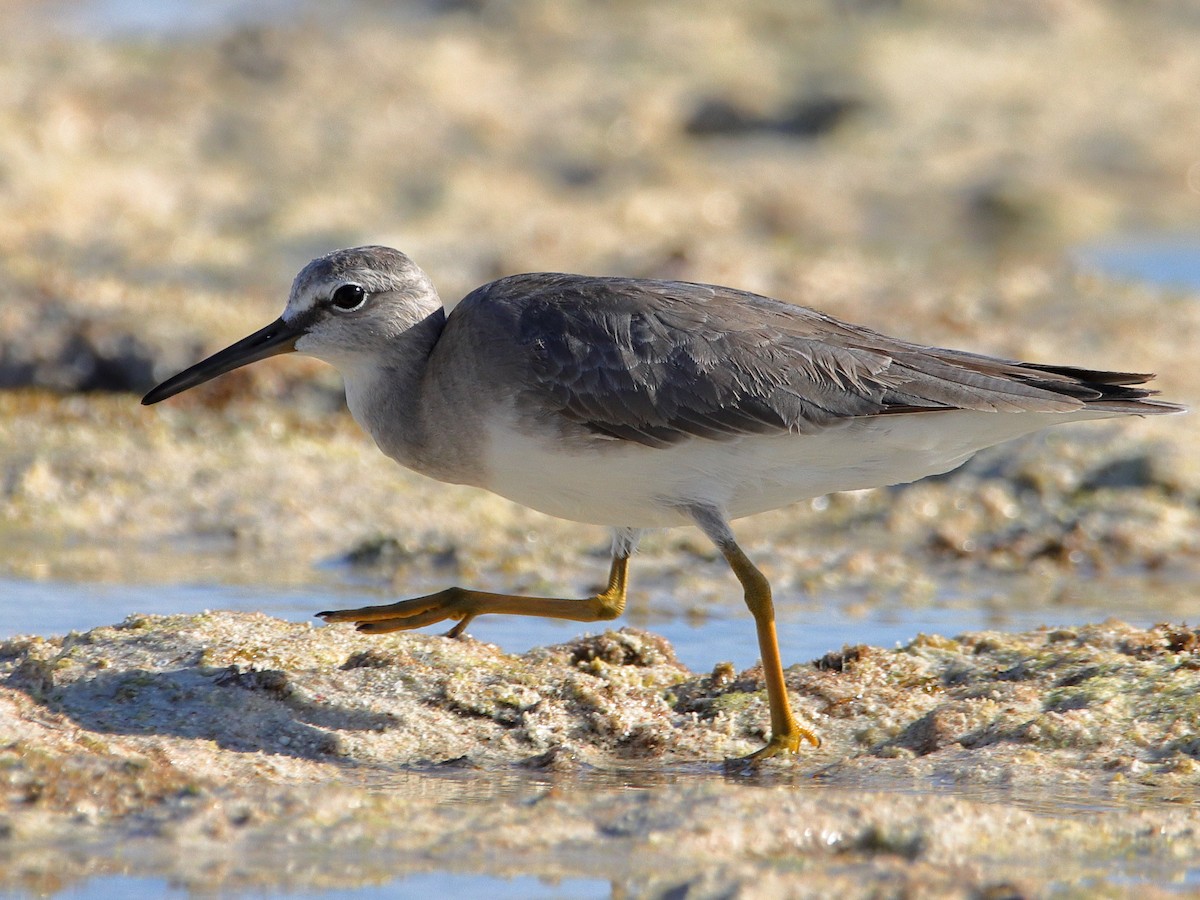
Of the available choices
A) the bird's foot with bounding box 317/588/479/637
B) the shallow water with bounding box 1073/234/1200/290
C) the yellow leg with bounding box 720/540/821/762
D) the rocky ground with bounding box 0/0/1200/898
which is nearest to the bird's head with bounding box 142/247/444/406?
the bird's foot with bounding box 317/588/479/637

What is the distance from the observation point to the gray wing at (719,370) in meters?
6.20

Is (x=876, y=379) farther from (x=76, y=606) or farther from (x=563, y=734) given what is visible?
(x=76, y=606)

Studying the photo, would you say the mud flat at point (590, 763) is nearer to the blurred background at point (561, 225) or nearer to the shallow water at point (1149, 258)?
the blurred background at point (561, 225)

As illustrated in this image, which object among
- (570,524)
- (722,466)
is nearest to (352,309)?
(722,466)

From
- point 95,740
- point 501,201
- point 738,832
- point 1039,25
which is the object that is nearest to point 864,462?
point 738,832

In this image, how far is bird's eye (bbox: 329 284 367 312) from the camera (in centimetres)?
670

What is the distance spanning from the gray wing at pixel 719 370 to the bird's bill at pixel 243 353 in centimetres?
80

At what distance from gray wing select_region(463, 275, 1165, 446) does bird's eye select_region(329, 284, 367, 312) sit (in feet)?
1.55

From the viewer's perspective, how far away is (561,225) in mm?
16203

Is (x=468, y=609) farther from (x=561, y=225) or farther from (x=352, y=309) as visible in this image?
(x=561, y=225)

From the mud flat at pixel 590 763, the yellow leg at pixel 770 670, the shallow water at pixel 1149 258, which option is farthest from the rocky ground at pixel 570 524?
the shallow water at pixel 1149 258

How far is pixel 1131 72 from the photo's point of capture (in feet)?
73.3

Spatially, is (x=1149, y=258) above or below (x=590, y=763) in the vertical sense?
above

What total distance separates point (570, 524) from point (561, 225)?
687 centimetres
